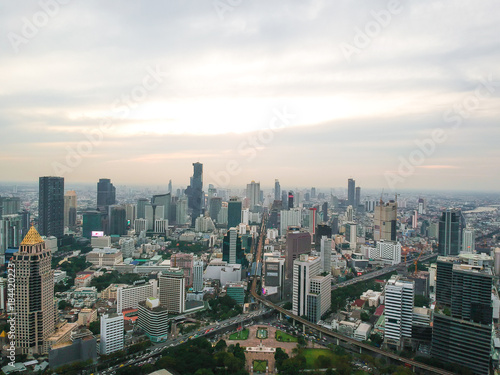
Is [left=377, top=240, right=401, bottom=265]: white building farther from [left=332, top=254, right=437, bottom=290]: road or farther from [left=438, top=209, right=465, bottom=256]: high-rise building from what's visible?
[left=438, top=209, right=465, bottom=256]: high-rise building

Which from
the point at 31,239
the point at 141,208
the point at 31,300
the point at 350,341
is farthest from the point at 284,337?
the point at 141,208

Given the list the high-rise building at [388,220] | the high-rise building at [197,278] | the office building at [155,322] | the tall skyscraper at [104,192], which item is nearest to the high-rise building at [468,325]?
the office building at [155,322]

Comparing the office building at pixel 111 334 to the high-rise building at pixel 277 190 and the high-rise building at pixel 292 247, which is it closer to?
the high-rise building at pixel 292 247

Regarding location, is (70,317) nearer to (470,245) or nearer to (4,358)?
(4,358)

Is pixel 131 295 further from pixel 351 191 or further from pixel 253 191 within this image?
pixel 351 191

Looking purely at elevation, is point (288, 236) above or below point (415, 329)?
above

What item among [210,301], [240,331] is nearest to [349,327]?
[240,331]
